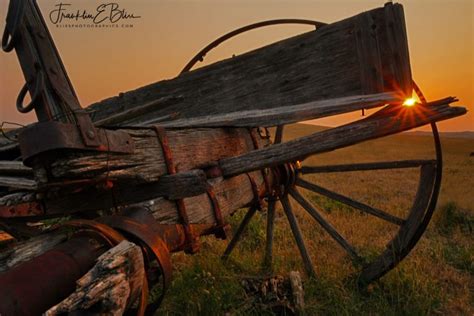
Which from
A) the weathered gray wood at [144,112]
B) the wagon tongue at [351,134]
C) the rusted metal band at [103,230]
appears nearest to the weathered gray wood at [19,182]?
the rusted metal band at [103,230]

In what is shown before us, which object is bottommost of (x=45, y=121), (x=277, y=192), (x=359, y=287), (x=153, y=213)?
(x=359, y=287)

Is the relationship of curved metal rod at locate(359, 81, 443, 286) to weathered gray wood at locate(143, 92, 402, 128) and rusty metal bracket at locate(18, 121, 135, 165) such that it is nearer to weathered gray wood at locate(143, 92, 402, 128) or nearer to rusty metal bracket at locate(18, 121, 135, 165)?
weathered gray wood at locate(143, 92, 402, 128)

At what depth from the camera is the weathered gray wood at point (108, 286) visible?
1.10 meters

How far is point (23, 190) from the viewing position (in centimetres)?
211

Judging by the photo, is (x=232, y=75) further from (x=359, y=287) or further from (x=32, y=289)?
(x=359, y=287)

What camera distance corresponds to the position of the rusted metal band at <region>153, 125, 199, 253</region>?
6.40ft

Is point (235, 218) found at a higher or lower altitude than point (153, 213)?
lower

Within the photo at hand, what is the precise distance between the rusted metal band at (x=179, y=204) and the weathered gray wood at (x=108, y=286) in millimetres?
622

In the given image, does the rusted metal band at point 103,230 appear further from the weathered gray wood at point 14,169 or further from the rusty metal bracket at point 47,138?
the weathered gray wood at point 14,169

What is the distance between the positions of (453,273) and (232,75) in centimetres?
340

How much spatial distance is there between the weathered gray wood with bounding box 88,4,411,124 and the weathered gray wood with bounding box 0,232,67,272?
1.38 meters

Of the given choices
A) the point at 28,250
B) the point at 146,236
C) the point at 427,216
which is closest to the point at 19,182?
the point at 28,250

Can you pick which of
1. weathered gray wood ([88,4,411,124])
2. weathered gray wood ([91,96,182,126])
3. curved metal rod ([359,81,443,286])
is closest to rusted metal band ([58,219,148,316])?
weathered gray wood ([88,4,411,124])

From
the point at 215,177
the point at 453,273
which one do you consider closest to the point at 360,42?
the point at 215,177
